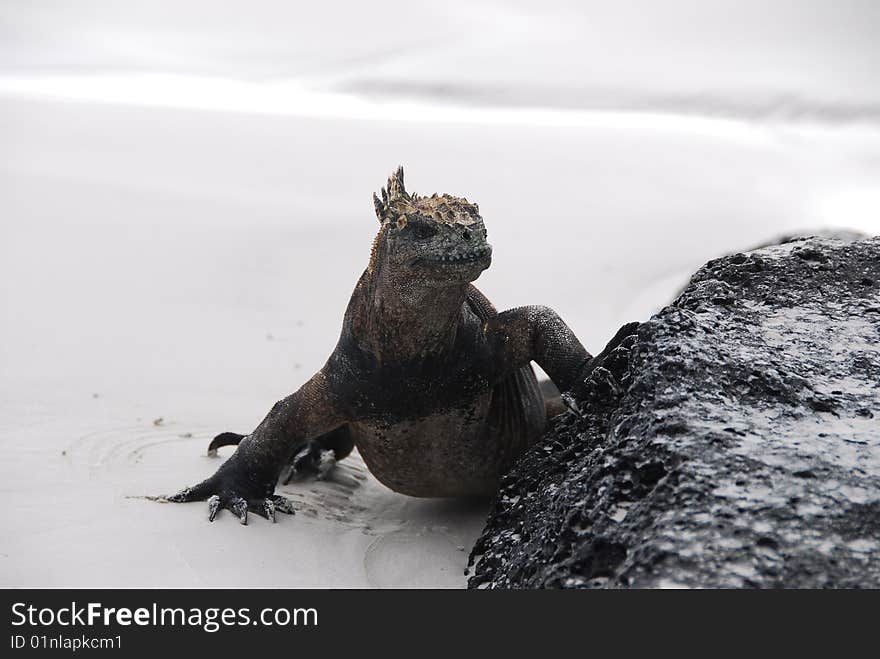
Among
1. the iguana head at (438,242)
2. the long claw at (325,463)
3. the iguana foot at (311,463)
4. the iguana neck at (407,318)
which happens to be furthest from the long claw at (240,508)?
the iguana head at (438,242)

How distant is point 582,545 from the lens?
2625mm

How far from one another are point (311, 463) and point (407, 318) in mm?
1696

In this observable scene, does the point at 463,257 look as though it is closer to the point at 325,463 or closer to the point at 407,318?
the point at 407,318

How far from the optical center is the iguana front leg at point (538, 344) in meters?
4.15

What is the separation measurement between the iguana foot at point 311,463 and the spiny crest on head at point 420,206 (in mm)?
1707

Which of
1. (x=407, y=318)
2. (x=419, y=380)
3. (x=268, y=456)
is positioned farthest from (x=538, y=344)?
(x=268, y=456)

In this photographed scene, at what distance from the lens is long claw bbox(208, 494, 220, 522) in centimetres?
399

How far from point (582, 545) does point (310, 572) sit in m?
1.35

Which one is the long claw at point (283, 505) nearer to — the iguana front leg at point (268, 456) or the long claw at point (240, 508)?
the iguana front leg at point (268, 456)

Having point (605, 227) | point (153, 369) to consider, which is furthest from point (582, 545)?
point (605, 227)

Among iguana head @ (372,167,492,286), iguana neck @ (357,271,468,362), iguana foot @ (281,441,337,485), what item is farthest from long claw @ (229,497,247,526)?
iguana head @ (372,167,492,286)

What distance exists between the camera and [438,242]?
3.59 metres

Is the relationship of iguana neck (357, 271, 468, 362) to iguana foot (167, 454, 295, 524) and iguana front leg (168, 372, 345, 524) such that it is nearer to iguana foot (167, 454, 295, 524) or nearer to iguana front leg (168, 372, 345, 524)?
iguana front leg (168, 372, 345, 524)
